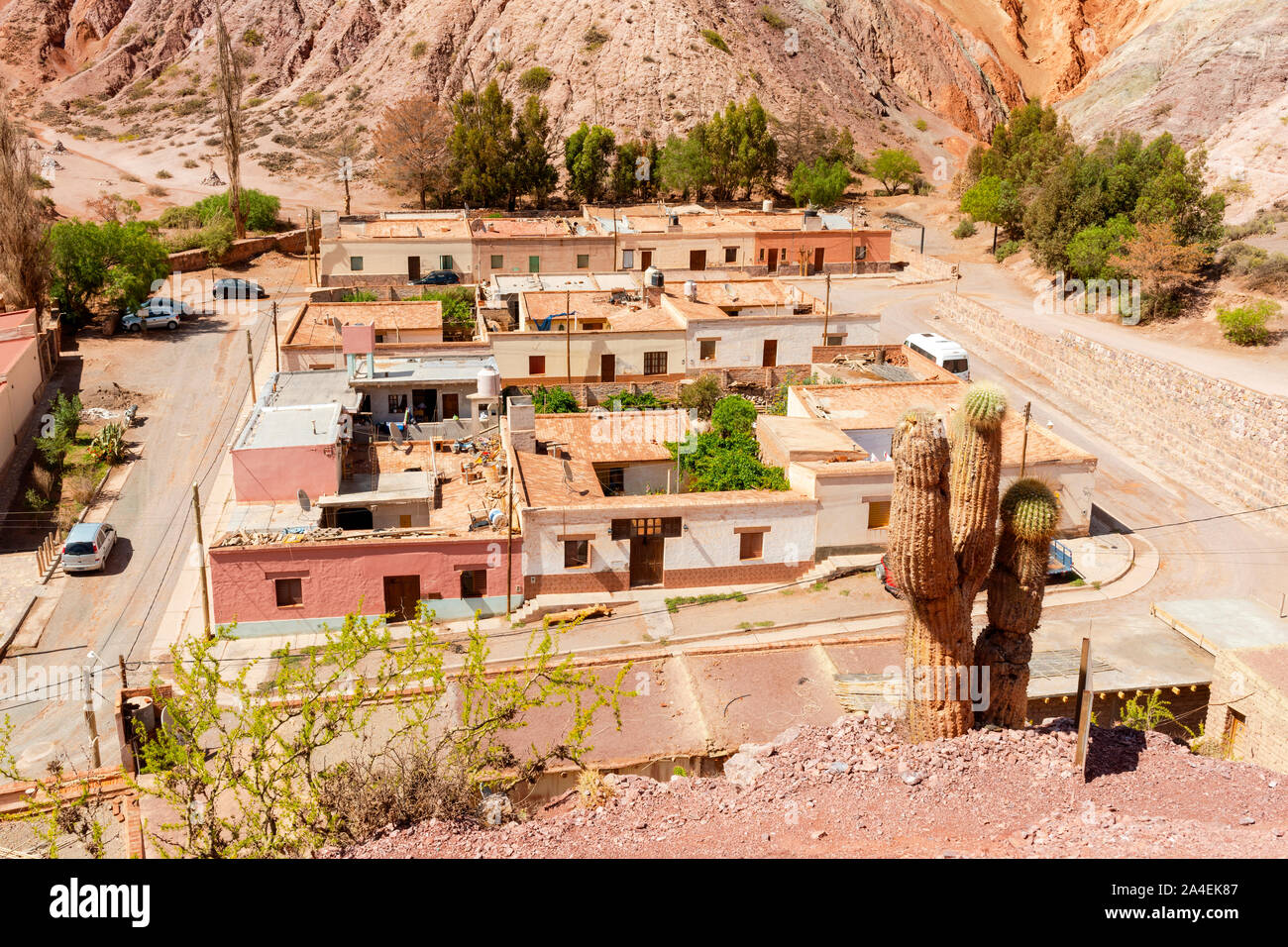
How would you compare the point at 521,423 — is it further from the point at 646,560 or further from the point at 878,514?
the point at 878,514

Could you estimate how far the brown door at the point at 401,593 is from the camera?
94.4 ft

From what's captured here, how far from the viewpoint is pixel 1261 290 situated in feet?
159

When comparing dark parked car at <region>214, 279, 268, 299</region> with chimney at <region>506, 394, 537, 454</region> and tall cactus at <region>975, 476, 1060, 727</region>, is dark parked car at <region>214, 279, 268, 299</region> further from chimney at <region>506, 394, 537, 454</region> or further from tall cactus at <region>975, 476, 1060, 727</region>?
tall cactus at <region>975, 476, 1060, 727</region>

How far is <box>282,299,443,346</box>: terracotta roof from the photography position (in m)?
44.4

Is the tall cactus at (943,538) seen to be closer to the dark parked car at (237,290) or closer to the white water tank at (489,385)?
the white water tank at (489,385)

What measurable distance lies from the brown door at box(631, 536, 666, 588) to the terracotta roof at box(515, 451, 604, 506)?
1.75 meters

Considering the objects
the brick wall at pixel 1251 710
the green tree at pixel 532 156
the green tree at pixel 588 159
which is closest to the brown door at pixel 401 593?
the brick wall at pixel 1251 710

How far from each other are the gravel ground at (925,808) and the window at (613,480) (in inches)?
670

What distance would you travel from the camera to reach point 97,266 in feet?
169

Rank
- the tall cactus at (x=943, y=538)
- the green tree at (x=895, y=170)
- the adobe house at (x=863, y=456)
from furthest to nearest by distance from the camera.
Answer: the green tree at (x=895, y=170) < the adobe house at (x=863, y=456) < the tall cactus at (x=943, y=538)

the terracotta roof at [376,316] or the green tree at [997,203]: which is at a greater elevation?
the green tree at [997,203]

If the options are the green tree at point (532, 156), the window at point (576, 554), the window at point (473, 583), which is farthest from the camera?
the green tree at point (532, 156)

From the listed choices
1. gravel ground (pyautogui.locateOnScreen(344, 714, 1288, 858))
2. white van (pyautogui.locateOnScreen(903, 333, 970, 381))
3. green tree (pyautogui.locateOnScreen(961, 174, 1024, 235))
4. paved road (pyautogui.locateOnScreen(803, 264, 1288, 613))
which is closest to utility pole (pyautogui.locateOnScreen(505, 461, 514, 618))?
gravel ground (pyautogui.locateOnScreen(344, 714, 1288, 858))

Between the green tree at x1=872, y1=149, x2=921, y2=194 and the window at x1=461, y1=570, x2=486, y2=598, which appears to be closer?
the window at x1=461, y1=570, x2=486, y2=598
